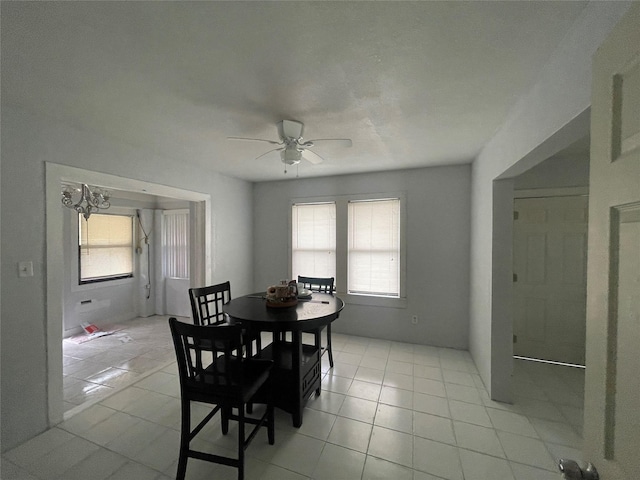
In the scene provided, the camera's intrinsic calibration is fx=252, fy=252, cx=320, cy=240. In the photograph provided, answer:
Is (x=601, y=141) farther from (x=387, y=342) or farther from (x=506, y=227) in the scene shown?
(x=387, y=342)

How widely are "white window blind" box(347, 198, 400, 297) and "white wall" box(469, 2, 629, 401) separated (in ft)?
3.21

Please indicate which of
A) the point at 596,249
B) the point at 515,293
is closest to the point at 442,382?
the point at 515,293

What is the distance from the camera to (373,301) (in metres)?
3.72

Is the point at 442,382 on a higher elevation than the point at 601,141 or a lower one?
lower

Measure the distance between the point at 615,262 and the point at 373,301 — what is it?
3.20 m

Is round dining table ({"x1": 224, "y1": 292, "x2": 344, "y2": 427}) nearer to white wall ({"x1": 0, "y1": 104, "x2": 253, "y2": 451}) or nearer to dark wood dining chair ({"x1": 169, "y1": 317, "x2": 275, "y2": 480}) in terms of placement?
dark wood dining chair ({"x1": 169, "y1": 317, "x2": 275, "y2": 480})

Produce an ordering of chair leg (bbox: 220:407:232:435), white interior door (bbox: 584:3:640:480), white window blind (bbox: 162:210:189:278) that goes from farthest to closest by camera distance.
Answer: white window blind (bbox: 162:210:189:278)
chair leg (bbox: 220:407:232:435)
white interior door (bbox: 584:3:640:480)

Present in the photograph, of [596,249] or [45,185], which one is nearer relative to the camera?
[596,249]

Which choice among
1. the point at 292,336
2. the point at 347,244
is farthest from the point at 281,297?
the point at 347,244

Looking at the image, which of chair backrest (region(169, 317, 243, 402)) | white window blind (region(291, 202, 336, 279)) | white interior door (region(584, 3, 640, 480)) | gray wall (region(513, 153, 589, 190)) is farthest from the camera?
white window blind (region(291, 202, 336, 279))

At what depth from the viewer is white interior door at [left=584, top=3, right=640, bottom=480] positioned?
0.56 m

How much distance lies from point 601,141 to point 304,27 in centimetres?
116

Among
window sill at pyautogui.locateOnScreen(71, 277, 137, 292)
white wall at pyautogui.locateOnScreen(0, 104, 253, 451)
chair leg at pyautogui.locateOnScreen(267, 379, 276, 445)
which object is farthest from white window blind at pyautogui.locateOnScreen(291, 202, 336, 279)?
window sill at pyautogui.locateOnScreen(71, 277, 137, 292)

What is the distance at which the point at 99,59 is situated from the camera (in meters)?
1.32
